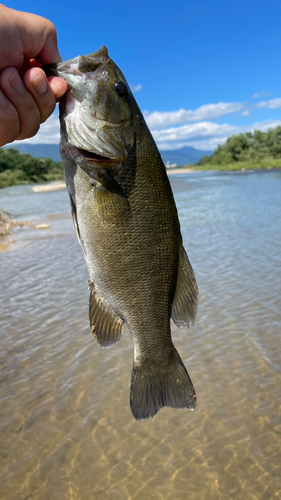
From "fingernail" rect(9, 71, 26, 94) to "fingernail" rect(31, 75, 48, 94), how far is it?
0.19 ft

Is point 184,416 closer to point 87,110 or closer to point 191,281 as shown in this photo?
point 191,281

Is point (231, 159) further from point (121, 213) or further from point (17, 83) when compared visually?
point (17, 83)

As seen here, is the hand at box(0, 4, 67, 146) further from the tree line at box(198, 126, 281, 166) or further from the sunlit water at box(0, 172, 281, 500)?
the tree line at box(198, 126, 281, 166)

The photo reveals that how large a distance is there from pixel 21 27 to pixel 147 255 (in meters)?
1.36

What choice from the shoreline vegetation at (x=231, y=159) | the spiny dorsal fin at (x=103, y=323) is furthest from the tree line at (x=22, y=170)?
the spiny dorsal fin at (x=103, y=323)

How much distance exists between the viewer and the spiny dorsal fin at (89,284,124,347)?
245 cm

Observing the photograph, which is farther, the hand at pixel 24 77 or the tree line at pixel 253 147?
the tree line at pixel 253 147

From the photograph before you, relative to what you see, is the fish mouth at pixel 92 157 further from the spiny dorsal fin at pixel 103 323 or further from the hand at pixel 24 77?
the spiny dorsal fin at pixel 103 323

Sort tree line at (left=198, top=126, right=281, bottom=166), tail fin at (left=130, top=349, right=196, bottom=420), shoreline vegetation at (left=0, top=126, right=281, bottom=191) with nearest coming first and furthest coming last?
tail fin at (left=130, top=349, right=196, bottom=420) → shoreline vegetation at (left=0, top=126, right=281, bottom=191) → tree line at (left=198, top=126, right=281, bottom=166)

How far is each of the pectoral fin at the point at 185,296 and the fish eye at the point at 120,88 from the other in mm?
1030

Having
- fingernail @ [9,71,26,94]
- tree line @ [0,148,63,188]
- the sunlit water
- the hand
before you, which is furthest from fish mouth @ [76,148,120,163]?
tree line @ [0,148,63,188]

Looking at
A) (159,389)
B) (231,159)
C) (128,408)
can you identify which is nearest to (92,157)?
(159,389)

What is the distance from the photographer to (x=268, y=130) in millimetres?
93000

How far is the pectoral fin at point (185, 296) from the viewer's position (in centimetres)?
248
